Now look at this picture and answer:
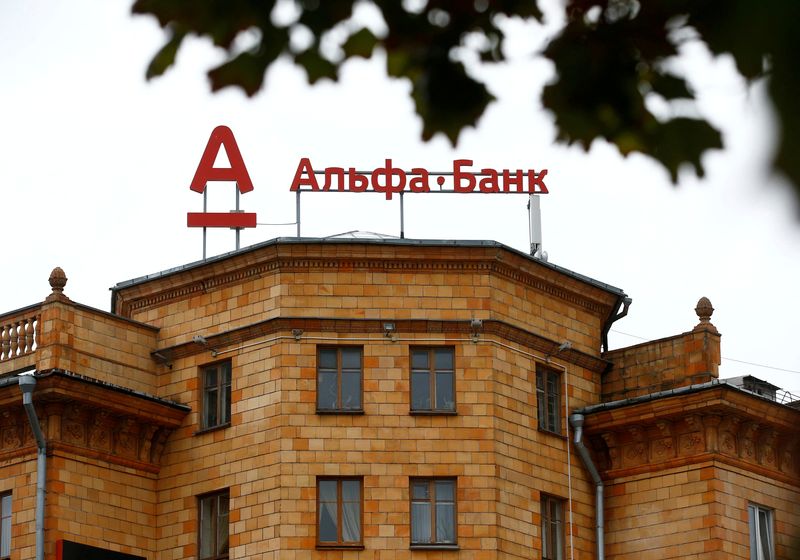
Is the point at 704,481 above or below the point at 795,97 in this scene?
above

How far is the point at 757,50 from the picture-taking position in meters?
4.01

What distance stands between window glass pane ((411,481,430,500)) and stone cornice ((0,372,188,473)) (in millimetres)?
5013

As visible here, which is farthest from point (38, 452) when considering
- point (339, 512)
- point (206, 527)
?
point (339, 512)

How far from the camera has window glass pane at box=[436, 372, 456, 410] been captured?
3338cm

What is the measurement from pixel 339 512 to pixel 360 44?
27.7 meters

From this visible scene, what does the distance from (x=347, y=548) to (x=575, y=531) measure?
5148mm

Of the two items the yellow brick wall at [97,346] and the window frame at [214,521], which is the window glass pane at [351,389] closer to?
the window frame at [214,521]

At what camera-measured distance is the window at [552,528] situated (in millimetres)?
33781

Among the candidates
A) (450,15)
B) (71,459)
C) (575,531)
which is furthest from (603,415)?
(450,15)

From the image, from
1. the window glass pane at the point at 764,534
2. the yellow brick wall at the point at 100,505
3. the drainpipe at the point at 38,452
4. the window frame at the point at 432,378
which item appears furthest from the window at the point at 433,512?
the drainpipe at the point at 38,452

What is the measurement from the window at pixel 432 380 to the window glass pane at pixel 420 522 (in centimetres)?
191

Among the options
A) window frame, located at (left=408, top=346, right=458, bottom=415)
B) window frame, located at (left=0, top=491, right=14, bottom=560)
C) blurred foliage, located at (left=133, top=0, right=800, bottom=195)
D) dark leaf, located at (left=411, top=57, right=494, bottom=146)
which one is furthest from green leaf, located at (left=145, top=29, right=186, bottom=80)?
window frame, located at (left=0, top=491, right=14, bottom=560)

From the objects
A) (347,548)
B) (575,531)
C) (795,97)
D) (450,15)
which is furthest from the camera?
(575,531)

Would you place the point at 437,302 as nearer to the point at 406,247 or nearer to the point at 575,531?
the point at 406,247
